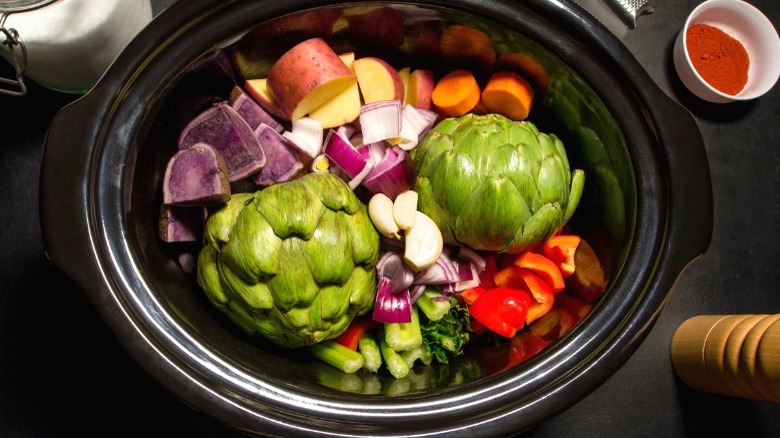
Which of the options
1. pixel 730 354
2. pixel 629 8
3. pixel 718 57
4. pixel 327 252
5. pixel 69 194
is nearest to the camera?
pixel 69 194

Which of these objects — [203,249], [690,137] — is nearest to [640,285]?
[690,137]

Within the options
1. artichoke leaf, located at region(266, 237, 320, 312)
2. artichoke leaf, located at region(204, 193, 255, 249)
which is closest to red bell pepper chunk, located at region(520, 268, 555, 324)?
artichoke leaf, located at region(266, 237, 320, 312)

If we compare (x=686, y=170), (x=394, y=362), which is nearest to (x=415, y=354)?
(x=394, y=362)

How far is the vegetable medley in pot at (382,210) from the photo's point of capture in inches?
44.8

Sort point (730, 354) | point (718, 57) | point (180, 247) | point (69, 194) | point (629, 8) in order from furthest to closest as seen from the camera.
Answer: point (718, 57), point (629, 8), point (730, 354), point (180, 247), point (69, 194)

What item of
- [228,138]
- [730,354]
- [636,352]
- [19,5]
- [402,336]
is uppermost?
[19,5]

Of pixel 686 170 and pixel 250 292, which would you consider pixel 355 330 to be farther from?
pixel 686 170

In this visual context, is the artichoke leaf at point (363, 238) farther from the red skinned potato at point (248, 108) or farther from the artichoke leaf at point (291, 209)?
the red skinned potato at point (248, 108)

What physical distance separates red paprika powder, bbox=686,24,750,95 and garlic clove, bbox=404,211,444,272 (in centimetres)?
83

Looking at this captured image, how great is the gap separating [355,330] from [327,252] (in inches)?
9.9

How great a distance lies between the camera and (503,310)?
123cm

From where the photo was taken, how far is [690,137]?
43.8 inches

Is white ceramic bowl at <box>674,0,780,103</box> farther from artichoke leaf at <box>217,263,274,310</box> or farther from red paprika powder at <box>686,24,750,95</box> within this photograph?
artichoke leaf at <box>217,263,274,310</box>

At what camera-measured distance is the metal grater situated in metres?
1.50
